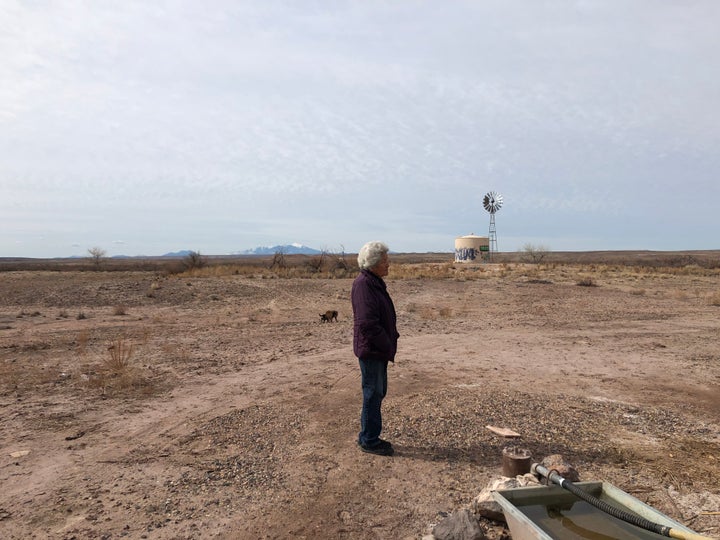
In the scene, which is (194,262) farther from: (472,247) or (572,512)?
(572,512)

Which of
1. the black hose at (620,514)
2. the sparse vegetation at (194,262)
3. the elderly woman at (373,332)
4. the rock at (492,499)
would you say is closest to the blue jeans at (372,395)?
the elderly woman at (373,332)

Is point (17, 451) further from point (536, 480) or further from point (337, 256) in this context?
point (337, 256)

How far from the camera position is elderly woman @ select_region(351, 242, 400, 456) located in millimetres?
4578

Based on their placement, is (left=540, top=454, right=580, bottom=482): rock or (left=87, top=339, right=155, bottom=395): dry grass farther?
(left=87, top=339, right=155, bottom=395): dry grass

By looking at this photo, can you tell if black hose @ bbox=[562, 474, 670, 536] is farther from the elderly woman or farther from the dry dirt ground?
the elderly woman

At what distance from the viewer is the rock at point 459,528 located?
3318mm

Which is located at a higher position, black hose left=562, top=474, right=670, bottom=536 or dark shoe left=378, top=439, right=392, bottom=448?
black hose left=562, top=474, right=670, bottom=536

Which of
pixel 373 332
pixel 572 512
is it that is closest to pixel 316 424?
pixel 373 332

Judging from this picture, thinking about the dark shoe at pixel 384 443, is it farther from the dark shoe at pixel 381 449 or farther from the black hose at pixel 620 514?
the black hose at pixel 620 514

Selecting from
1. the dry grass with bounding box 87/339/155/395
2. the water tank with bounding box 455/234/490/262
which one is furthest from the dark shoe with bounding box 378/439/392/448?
the water tank with bounding box 455/234/490/262

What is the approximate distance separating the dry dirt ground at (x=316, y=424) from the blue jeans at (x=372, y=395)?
0.21 metres

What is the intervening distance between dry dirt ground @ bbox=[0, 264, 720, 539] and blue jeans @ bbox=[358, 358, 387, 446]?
21 cm

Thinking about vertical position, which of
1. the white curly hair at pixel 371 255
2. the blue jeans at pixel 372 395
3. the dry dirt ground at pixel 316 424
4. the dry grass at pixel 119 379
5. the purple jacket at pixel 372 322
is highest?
the white curly hair at pixel 371 255

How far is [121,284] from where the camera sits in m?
22.5
